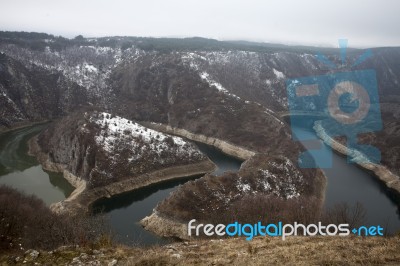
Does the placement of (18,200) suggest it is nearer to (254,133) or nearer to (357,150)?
(254,133)

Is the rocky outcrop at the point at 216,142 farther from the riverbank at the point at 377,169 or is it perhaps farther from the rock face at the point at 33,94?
the rock face at the point at 33,94

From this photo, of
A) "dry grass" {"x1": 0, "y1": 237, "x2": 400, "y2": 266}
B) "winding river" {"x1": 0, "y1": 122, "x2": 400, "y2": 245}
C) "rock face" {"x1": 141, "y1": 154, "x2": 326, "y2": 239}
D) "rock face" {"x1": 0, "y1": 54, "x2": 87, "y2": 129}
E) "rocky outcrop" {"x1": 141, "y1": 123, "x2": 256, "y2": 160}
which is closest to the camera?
"dry grass" {"x1": 0, "y1": 237, "x2": 400, "y2": 266}

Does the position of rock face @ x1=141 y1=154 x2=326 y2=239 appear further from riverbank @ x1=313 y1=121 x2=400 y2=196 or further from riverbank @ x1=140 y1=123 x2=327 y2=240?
riverbank @ x1=313 y1=121 x2=400 y2=196

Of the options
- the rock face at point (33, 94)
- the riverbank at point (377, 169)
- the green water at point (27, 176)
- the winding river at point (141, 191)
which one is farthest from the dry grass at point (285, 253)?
the rock face at point (33, 94)

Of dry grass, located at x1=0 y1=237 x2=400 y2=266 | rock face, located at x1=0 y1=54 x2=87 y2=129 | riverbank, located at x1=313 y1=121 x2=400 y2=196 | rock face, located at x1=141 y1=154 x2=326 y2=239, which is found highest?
dry grass, located at x1=0 y1=237 x2=400 y2=266

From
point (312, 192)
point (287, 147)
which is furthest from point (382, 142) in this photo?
point (312, 192)

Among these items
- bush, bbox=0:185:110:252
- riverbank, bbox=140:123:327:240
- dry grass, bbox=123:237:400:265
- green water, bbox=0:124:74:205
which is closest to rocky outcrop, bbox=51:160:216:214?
green water, bbox=0:124:74:205
